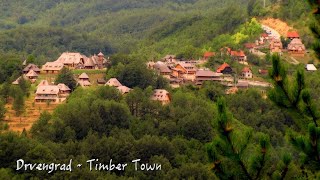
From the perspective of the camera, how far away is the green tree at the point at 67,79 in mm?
40969

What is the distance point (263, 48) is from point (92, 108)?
24.0 m

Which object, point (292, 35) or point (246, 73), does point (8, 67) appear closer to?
point (246, 73)

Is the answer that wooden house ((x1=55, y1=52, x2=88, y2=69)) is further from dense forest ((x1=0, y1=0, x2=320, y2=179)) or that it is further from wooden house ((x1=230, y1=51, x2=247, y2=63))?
wooden house ((x1=230, y1=51, x2=247, y2=63))

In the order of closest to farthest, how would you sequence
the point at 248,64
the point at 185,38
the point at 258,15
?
the point at 248,64, the point at 258,15, the point at 185,38

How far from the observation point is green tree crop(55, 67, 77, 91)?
134 feet

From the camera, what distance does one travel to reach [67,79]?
1614 inches

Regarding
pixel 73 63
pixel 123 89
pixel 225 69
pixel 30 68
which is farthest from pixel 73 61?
pixel 225 69

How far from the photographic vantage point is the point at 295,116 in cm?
982

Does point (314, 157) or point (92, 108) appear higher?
point (314, 157)

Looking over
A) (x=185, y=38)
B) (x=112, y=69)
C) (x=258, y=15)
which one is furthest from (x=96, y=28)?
(x=112, y=69)

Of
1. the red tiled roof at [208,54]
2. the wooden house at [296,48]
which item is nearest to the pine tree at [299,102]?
the red tiled roof at [208,54]

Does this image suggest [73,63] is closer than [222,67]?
Yes

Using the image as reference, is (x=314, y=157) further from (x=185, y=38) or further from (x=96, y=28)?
(x=96, y=28)

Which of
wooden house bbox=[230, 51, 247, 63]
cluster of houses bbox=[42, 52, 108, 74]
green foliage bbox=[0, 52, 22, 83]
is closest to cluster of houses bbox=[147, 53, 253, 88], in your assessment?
wooden house bbox=[230, 51, 247, 63]
